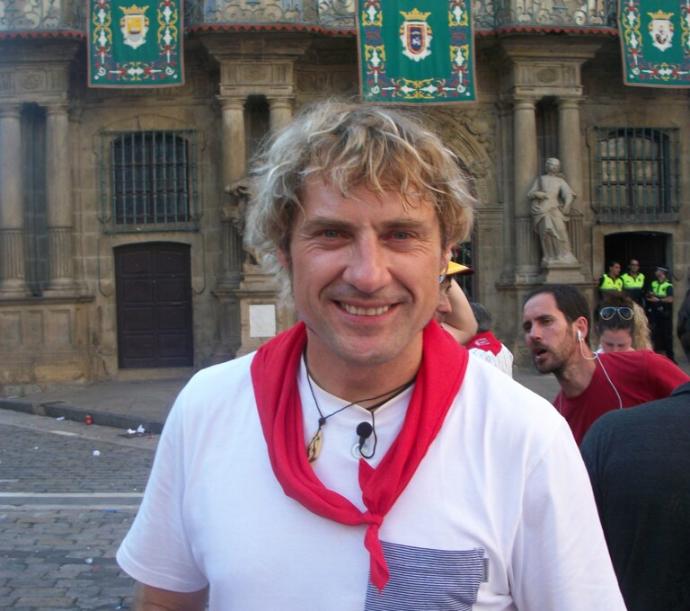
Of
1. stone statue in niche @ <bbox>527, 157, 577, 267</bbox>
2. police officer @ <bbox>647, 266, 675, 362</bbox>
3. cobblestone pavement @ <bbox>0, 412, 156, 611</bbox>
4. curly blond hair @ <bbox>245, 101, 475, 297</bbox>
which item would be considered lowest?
cobblestone pavement @ <bbox>0, 412, 156, 611</bbox>

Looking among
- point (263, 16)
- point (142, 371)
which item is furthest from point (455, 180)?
point (142, 371)

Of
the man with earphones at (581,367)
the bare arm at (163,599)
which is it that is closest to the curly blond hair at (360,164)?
the bare arm at (163,599)

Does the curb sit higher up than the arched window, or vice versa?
the arched window

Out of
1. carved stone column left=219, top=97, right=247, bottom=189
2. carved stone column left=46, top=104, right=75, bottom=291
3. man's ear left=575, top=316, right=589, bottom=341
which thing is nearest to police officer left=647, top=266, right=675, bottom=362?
carved stone column left=219, top=97, right=247, bottom=189

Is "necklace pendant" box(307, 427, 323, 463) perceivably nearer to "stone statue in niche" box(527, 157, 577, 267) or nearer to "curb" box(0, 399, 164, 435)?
"curb" box(0, 399, 164, 435)

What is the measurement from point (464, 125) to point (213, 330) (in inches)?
252

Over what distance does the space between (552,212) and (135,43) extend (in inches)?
324

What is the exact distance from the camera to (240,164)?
18859 millimetres

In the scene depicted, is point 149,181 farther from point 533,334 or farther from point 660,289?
point 533,334

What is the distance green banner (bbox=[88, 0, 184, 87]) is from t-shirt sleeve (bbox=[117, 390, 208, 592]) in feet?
55.1

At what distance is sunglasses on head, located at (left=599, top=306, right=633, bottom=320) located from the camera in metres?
6.59

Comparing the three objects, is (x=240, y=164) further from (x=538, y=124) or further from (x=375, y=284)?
(x=375, y=284)

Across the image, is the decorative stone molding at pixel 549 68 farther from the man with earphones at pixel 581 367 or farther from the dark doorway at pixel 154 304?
the man with earphones at pixel 581 367

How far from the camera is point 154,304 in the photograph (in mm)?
20078
